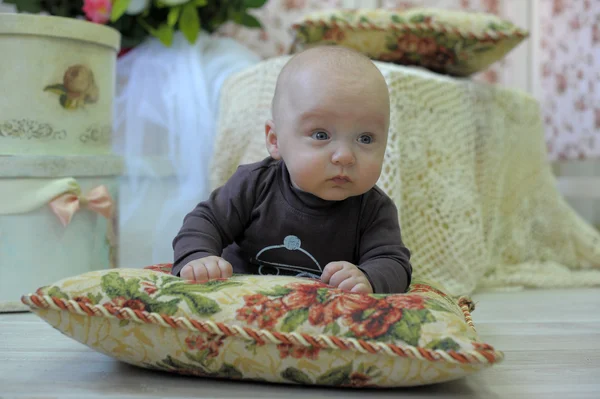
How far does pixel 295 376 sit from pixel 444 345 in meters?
0.18

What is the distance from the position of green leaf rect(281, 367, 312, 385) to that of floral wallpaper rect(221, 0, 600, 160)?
6.67ft

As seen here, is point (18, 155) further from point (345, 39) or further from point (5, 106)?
point (345, 39)

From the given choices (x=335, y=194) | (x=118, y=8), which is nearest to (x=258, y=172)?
(x=335, y=194)

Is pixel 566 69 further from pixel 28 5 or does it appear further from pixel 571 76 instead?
pixel 28 5

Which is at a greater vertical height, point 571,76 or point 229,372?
point 571,76

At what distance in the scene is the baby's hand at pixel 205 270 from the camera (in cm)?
96

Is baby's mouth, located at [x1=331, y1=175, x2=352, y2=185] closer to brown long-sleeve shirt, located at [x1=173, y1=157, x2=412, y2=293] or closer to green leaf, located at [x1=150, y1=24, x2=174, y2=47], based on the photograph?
brown long-sleeve shirt, located at [x1=173, y1=157, x2=412, y2=293]

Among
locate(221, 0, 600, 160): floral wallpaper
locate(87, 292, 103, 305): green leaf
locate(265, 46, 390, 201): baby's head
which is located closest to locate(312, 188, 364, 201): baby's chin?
locate(265, 46, 390, 201): baby's head

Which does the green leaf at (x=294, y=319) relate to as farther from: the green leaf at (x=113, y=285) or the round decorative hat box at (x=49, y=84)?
the round decorative hat box at (x=49, y=84)

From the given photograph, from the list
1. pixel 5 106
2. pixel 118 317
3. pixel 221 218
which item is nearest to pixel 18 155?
pixel 5 106

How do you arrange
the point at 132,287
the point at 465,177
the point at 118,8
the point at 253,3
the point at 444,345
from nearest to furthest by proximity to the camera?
the point at 444,345
the point at 132,287
the point at 465,177
the point at 118,8
the point at 253,3

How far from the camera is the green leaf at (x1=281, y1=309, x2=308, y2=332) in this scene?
2.77 ft

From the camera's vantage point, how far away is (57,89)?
1.44 m

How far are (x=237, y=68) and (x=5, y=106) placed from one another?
0.76 m
